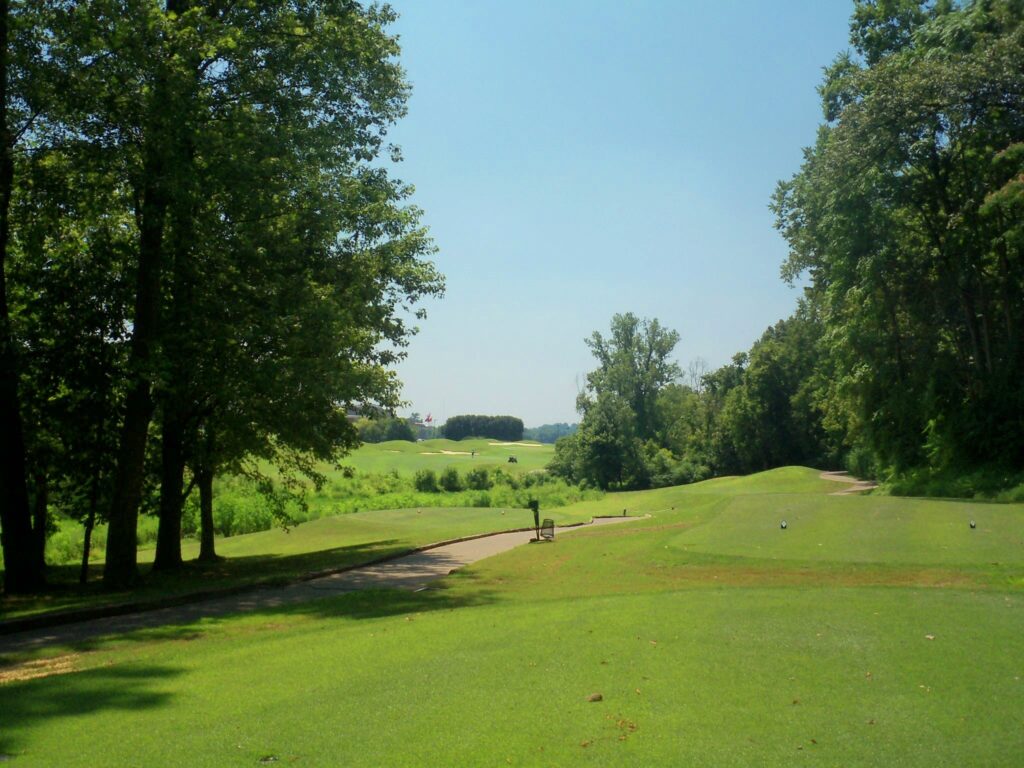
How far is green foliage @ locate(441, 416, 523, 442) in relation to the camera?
17925cm

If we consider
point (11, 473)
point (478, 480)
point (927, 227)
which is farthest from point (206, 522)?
point (478, 480)

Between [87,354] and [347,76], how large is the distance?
30.1ft

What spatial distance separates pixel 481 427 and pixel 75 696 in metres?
171

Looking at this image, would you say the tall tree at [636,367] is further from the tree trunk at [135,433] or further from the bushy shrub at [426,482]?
the tree trunk at [135,433]

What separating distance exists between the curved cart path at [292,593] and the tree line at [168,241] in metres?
4.03

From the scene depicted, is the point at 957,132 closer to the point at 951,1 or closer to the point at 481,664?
the point at 951,1

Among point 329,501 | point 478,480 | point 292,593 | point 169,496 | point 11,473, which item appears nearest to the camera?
point 292,593

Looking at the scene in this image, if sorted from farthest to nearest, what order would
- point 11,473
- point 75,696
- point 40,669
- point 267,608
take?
1. point 11,473
2. point 267,608
3. point 40,669
4. point 75,696

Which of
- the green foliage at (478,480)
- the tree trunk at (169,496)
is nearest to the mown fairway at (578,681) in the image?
the tree trunk at (169,496)

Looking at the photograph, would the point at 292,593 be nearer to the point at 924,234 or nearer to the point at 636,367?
the point at 924,234

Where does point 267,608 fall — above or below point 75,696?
below

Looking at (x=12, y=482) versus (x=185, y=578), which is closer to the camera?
(x=12, y=482)

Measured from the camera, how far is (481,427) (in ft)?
589

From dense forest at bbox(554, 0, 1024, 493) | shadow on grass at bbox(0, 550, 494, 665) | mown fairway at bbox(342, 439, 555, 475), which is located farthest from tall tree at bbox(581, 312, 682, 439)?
shadow on grass at bbox(0, 550, 494, 665)
